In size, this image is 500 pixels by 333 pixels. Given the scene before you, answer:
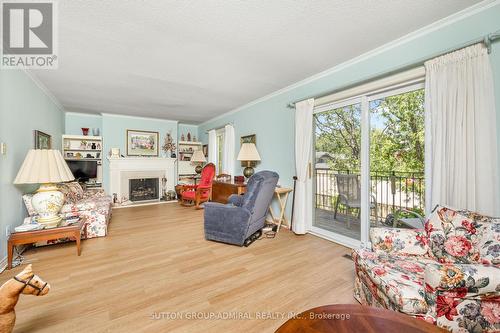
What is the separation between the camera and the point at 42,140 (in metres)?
3.42

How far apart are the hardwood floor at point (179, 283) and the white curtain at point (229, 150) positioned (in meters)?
2.34

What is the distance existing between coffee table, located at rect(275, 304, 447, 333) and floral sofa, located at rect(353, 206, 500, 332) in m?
0.41

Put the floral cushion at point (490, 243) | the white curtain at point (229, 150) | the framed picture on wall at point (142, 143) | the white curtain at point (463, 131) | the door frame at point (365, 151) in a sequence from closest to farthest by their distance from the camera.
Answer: the floral cushion at point (490, 243)
the white curtain at point (463, 131)
the door frame at point (365, 151)
the white curtain at point (229, 150)
the framed picture on wall at point (142, 143)

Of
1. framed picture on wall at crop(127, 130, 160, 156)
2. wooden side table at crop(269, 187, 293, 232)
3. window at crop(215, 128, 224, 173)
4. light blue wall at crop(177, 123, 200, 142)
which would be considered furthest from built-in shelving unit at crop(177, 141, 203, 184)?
wooden side table at crop(269, 187, 293, 232)

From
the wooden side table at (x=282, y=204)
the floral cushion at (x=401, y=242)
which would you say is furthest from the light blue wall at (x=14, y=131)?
the floral cushion at (x=401, y=242)

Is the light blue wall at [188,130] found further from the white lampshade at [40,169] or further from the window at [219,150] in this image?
the white lampshade at [40,169]

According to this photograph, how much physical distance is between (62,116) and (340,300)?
6.68 m

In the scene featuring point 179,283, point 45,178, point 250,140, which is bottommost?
point 179,283

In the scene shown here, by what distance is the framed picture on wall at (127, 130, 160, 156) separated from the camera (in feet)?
18.5

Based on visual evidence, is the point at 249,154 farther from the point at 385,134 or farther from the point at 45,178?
the point at 45,178

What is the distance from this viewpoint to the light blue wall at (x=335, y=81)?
174 centimetres

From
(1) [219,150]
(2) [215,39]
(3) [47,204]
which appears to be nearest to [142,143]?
(1) [219,150]

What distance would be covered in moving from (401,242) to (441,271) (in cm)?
65

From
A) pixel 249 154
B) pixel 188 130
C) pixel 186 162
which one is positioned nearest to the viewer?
pixel 249 154
